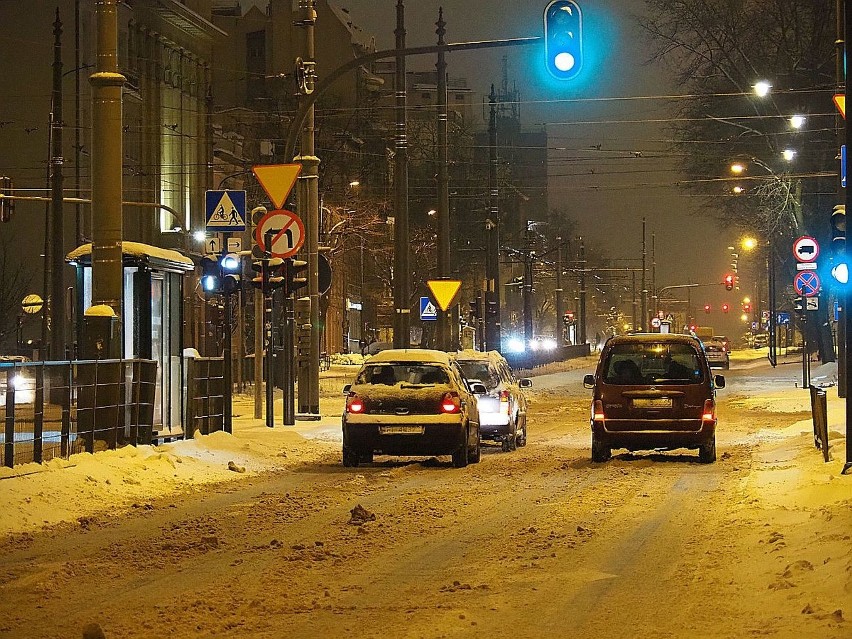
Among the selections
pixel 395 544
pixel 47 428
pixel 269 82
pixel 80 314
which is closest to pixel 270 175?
pixel 80 314

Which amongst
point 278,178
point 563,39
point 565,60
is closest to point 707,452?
point 565,60

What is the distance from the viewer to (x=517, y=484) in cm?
1669

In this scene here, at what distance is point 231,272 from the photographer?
73.9 feet

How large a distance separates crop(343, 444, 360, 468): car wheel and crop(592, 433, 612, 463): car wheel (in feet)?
10.7

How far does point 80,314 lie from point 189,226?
157 ft

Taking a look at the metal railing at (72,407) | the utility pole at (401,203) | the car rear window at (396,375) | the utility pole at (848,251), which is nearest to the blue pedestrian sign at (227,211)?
the car rear window at (396,375)

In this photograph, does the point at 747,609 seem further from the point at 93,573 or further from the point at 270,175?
the point at 270,175

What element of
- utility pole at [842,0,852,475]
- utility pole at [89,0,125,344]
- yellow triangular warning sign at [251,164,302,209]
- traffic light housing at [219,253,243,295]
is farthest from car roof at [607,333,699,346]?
utility pole at [89,0,125,344]

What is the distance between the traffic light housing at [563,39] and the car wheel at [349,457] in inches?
222

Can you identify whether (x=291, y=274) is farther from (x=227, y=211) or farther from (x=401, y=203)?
(x=401, y=203)

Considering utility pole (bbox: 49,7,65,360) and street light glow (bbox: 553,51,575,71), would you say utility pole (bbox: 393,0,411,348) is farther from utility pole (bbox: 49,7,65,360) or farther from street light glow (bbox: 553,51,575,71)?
street light glow (bbox: 553,51,575,71)

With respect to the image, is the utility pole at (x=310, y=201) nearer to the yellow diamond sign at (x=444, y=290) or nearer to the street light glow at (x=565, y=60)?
the yellow diamond sign at (x=444, y=290)

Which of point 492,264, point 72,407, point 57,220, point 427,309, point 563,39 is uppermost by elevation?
point 563,39

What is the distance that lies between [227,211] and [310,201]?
5294 mm
